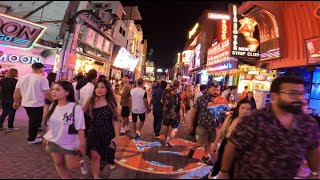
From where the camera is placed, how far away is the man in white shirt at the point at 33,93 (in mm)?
6754

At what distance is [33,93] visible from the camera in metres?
6.78

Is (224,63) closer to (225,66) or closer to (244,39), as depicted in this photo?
(225,66)

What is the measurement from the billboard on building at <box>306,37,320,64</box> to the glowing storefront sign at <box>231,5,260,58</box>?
4756mm

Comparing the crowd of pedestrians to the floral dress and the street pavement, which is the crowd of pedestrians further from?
the street pavement

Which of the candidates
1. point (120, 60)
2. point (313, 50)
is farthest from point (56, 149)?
point (120, 60)

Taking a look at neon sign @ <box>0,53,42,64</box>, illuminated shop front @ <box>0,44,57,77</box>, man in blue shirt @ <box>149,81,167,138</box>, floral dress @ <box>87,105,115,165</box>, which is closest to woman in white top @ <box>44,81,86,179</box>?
floral dress @ <box>87,105,115,165</box>

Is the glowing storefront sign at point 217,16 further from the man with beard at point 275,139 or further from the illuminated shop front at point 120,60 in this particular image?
the man with beard at point 275,139

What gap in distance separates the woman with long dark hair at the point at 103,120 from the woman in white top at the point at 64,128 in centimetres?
101

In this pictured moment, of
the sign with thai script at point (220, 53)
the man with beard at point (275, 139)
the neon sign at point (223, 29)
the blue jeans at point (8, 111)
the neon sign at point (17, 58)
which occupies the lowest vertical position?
the blue jeans at point (8, 111)

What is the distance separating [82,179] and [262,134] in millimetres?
1352

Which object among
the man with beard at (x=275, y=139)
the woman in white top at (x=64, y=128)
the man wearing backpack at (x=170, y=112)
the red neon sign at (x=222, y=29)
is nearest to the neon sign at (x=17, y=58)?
the man wearing backpack at (x=170, y=112)

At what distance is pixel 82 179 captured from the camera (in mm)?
1936

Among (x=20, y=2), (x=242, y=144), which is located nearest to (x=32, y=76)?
(x=20, y=2)

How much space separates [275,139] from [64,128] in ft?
7.55
